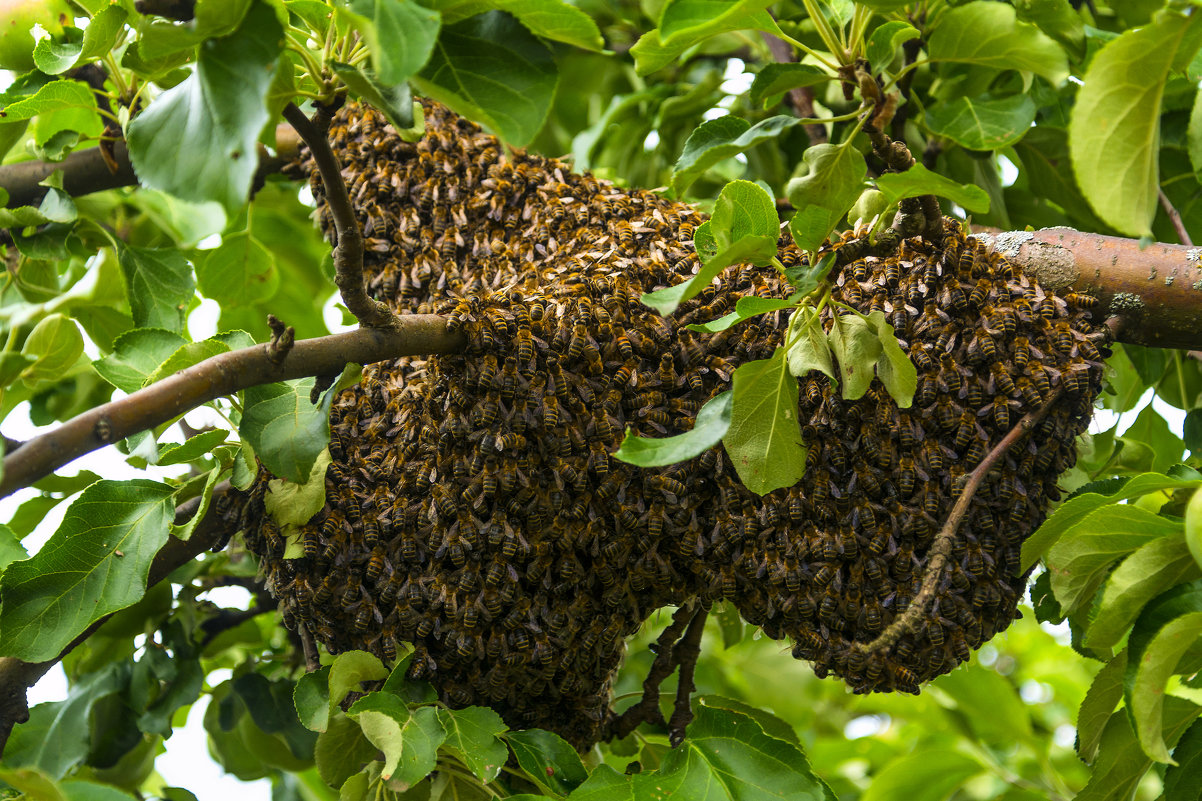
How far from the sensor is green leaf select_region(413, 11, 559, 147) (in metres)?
0.98

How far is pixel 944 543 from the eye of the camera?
50.9 inches

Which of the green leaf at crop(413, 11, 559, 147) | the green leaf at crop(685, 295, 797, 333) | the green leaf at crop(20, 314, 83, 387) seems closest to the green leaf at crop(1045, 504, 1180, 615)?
the green leaf at crop(685, 295, 797, 333)

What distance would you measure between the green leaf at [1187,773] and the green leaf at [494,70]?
3.88 ft

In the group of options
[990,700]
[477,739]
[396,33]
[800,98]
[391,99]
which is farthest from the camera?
[990,700]

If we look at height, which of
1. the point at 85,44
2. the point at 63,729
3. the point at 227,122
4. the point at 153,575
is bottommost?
the point at 63,729

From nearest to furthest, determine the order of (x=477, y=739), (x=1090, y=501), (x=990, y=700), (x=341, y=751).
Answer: (x=1090, y=501), (x=477, y=739), (x=341, y=751), (x=990, y=700)

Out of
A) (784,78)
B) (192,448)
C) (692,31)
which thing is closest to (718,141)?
(784,78)

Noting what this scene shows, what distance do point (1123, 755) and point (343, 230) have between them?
4.06ft

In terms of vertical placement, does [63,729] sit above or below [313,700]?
below

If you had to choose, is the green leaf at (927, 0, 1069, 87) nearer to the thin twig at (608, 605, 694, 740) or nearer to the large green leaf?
the large green leaf

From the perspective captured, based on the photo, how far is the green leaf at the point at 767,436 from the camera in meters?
1.23

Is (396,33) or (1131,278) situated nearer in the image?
(396,33)

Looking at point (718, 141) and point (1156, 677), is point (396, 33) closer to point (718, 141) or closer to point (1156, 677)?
point (718, 141)

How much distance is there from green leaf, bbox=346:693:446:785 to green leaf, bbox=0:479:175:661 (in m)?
0.33
